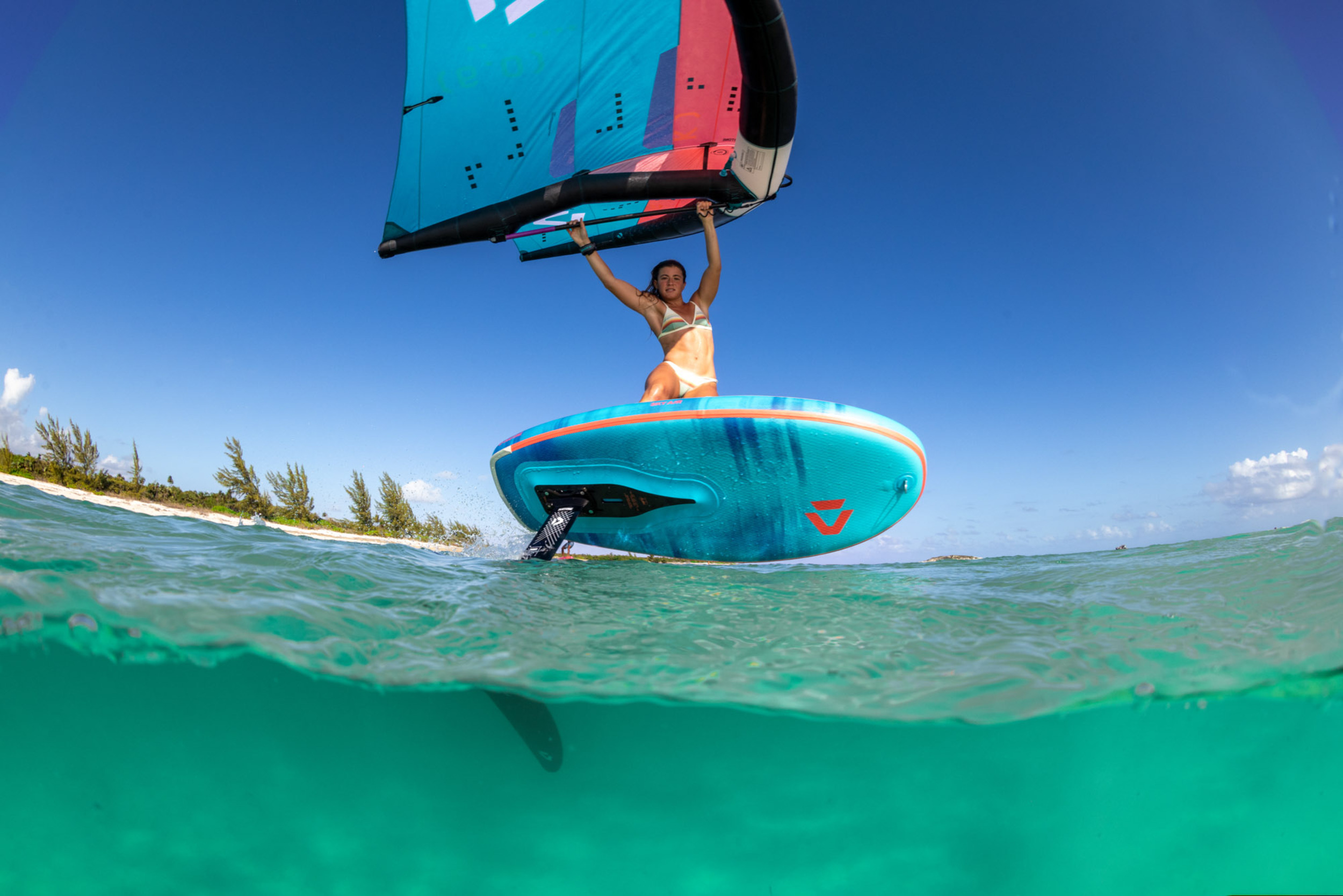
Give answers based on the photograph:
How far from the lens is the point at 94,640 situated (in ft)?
8.80

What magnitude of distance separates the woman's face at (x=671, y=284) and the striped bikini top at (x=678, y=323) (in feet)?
0.59

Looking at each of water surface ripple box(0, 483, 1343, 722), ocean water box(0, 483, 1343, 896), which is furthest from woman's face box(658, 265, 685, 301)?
water surface ripple box(0, 483, 1343, 722)

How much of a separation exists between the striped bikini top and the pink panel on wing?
1298 mm

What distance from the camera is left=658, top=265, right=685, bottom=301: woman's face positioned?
4.70 meters

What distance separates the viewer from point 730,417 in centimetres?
368

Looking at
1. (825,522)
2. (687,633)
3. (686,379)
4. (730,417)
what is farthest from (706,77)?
(687,633)

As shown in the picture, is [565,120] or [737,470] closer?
[737,470]

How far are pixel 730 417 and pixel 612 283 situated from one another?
1.83 m

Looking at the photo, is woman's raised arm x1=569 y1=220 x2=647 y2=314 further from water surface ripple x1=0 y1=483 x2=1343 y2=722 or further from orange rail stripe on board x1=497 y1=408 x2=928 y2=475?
water surface ripple x1=0 y1=483 x2=1343 y2=722

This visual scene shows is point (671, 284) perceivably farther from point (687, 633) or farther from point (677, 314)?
point (687, 633)

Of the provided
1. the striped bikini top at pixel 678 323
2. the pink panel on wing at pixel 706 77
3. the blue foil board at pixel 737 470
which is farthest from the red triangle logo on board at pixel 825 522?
the pink panel on wing at pixel 706 77

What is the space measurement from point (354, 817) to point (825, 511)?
11.7 feet

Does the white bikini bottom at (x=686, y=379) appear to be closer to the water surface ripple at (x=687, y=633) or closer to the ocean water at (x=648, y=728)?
the ocean water at (x=648, y=728)

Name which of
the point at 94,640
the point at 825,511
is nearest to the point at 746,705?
the point at 825,511
